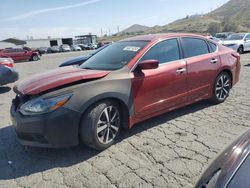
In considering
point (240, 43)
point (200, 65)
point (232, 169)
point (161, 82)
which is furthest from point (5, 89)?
point (240, 43)

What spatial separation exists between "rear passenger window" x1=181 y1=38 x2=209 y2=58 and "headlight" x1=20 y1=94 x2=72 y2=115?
249 cm

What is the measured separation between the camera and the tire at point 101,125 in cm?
331

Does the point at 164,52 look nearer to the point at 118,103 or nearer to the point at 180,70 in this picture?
the point at 180,70

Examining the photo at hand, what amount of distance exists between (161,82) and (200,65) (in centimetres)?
110

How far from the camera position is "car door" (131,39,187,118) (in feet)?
12.6

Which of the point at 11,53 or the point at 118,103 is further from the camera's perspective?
the point at 11,53

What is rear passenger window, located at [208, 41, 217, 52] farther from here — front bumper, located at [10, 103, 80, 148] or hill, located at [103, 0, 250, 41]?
hill, located at [103, 0, 250, 41]

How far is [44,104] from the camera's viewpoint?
3.17 metres

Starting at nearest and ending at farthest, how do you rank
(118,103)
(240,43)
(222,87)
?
(118,103)
(222,87)
(240,43)

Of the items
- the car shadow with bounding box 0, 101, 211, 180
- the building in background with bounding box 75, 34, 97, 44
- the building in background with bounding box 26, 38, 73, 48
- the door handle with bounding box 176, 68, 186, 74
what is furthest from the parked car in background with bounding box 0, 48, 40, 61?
the building in background with bounding box 75, 34, 97, 44

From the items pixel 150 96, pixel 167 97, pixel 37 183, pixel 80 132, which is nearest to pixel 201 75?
pixel 167 97

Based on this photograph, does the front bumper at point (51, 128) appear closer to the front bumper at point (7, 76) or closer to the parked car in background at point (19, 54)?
the front bumper at point (7, 76)

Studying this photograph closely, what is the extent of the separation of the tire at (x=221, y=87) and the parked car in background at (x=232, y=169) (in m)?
3.29

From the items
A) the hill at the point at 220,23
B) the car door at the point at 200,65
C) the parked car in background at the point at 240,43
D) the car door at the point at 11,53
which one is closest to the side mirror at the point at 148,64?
the car door at the point at 200,65
